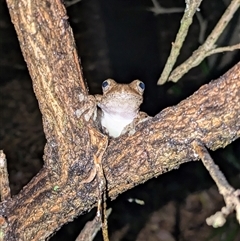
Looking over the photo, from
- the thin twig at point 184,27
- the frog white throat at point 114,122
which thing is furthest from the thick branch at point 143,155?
the frog white throat at point 114,122

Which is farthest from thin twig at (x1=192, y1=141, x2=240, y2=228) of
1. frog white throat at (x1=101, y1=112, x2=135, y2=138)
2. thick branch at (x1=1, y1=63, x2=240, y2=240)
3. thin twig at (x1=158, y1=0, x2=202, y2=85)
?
frog white throat at (x1=101, y1=112, x2=135, y2=138)

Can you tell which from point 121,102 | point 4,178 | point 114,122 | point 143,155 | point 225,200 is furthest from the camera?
point 114,122

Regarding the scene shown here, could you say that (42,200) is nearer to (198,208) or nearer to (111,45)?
(198,208)

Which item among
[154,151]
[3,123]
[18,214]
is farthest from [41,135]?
[154,151]

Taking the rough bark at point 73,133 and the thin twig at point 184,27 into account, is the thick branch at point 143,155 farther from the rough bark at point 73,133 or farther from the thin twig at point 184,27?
the thin twig at point 184,27

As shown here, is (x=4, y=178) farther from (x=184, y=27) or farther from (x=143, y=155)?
(x=184, y=27)

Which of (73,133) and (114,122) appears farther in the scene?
(114,122)

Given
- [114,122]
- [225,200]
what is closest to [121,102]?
[114,122]
